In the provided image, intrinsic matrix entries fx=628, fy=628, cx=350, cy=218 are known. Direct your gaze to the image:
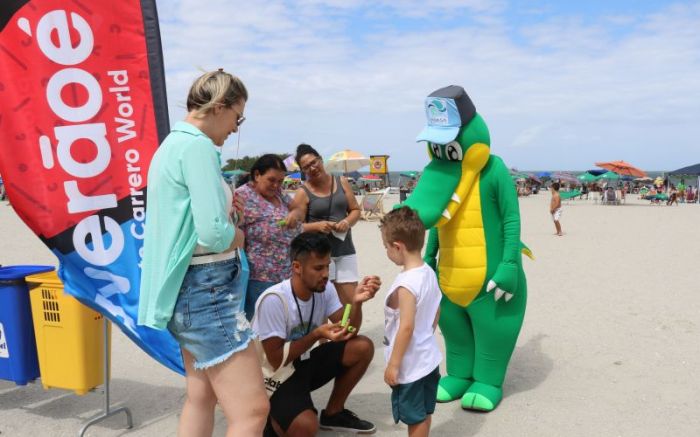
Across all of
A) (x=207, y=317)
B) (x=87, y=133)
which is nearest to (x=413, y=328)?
(x=207, y=317)

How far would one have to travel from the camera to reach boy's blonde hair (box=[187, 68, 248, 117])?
232 cm

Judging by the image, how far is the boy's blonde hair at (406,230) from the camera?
3014mm

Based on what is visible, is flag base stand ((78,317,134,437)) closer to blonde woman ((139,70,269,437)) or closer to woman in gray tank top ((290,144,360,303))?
blonde woman ((139,70,269,437))

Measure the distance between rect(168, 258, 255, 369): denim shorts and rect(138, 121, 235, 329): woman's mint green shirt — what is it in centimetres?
5

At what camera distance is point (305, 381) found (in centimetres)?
348

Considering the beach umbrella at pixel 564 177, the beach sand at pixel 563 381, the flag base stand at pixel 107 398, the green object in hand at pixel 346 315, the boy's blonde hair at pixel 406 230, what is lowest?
the beach sand at pixel 563 381

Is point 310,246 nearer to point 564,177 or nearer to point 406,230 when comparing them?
point 406,230

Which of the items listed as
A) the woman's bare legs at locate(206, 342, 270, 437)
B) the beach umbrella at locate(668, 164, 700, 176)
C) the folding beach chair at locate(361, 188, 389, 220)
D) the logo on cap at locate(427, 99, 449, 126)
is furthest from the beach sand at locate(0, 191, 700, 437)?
Answer: the beach umbrella at locate(668, 164, 700, 176)

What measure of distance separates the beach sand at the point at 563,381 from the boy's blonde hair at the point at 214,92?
84.9 inches

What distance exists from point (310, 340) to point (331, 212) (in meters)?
1.51

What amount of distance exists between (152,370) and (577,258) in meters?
7.75

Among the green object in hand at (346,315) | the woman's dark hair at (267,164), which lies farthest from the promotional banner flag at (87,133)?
the green object in hand at (346,315)

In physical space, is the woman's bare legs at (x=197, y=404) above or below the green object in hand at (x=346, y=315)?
below

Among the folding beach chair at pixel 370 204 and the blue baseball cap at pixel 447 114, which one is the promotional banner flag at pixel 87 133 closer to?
the blue baseball cap at pixel 447 114
